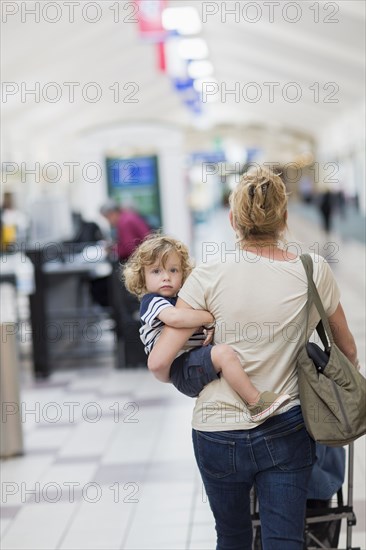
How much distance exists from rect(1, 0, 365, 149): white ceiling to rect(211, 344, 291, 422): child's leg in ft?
27.1

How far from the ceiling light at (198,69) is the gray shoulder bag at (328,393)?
17318mm

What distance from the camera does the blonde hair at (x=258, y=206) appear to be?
8.20 feet

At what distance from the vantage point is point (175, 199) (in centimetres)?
1375

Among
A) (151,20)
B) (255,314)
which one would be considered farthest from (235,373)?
(151,20)

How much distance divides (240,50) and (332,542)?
1967cm

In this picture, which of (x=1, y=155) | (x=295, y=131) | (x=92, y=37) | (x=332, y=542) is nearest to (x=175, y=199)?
(x=92, y=37)

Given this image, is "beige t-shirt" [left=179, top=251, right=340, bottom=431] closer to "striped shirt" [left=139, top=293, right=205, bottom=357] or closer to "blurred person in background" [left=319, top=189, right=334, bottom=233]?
"striped shirt" [left=139, top=293, right=205, bottom=357]

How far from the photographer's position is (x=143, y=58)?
23.9 m

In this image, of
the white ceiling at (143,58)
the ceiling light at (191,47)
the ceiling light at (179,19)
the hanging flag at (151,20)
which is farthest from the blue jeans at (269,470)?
the ceiling light at (191,47)

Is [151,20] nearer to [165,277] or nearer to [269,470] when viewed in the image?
[165,277]

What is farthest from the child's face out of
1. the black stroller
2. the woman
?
the black stroller

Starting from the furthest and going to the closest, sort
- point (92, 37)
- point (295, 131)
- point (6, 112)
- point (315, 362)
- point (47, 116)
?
point (295, 131) → point (47, 116) → point (6, 112) → point (92, 37) → point (315, 362)

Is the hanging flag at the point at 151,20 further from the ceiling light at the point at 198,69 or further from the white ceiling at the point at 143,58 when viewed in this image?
the ceiling light at the point at 198,69

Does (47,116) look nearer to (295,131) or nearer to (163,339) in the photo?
(295,131)
